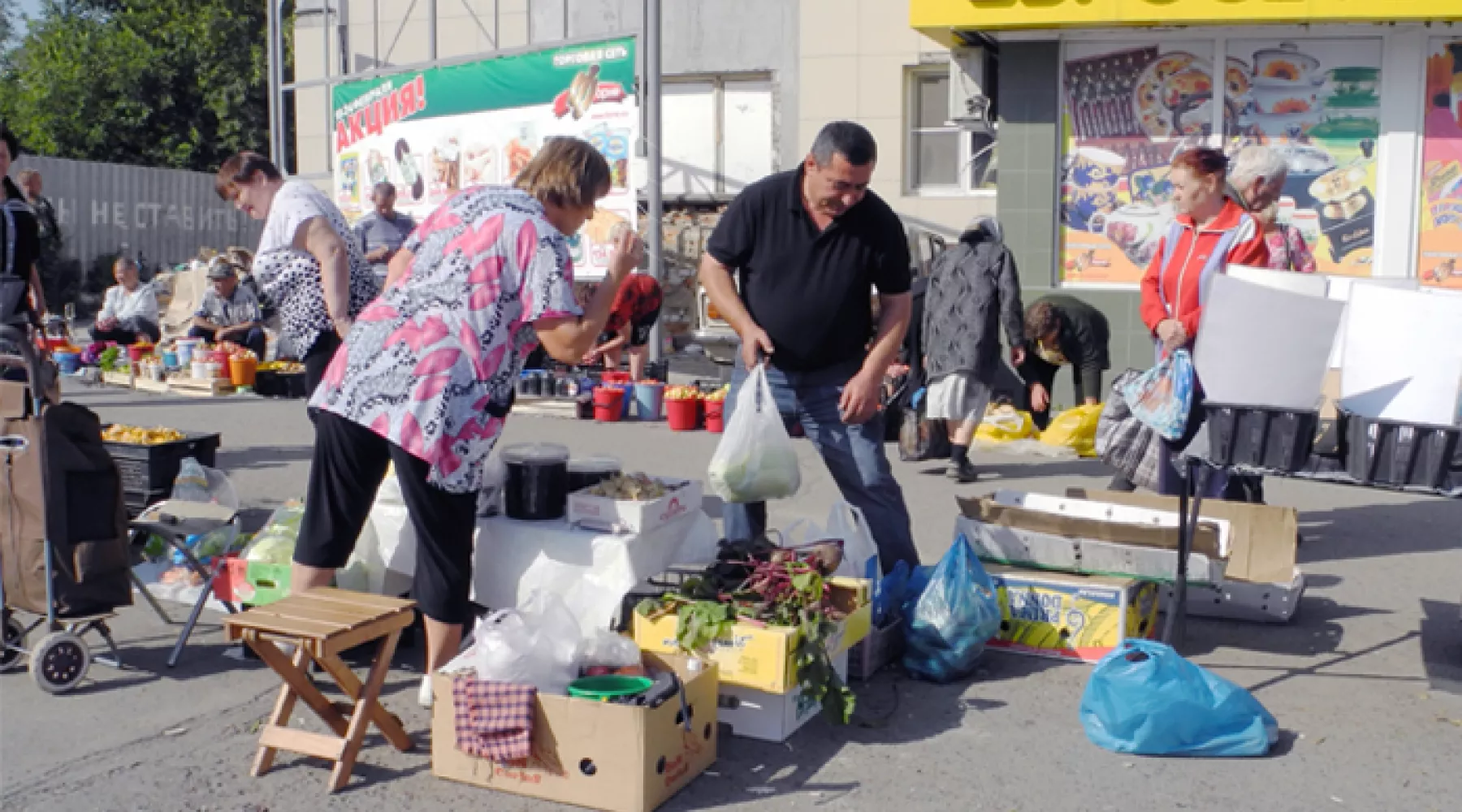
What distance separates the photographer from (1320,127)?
469 inches

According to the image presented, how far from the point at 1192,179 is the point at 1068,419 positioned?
5014mm

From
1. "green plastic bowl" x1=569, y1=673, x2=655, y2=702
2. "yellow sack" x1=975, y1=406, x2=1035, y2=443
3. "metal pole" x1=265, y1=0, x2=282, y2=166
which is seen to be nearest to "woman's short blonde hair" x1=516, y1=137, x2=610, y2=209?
"green plastic bowl" x1=569, y1=673, x2=655, y2=702

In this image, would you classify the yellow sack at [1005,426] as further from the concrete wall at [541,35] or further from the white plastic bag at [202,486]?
the concrete wall at [541,35]

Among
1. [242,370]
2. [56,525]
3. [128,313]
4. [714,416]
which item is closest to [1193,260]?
[56,525]

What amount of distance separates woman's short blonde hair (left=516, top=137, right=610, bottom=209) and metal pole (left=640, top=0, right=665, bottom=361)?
8481 millimetres

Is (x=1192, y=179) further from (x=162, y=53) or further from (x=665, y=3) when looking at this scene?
(x=162, y=53)

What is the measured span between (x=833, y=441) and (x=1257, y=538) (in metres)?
2.07

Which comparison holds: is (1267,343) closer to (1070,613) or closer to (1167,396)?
(1167,396)

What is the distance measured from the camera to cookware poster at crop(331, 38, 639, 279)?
13461 mm

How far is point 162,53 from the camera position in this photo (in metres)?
34.0

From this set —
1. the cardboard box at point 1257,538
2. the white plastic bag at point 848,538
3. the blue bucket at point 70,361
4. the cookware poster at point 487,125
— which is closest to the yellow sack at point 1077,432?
the cookware poster at point 487,125

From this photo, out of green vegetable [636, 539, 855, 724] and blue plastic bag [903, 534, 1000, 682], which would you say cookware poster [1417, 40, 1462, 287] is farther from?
green vegetable [636, 539, 855, 724]

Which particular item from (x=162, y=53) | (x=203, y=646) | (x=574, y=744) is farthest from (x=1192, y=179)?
(x=162, y=53)

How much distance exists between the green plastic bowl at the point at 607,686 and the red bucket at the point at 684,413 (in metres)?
7.40
